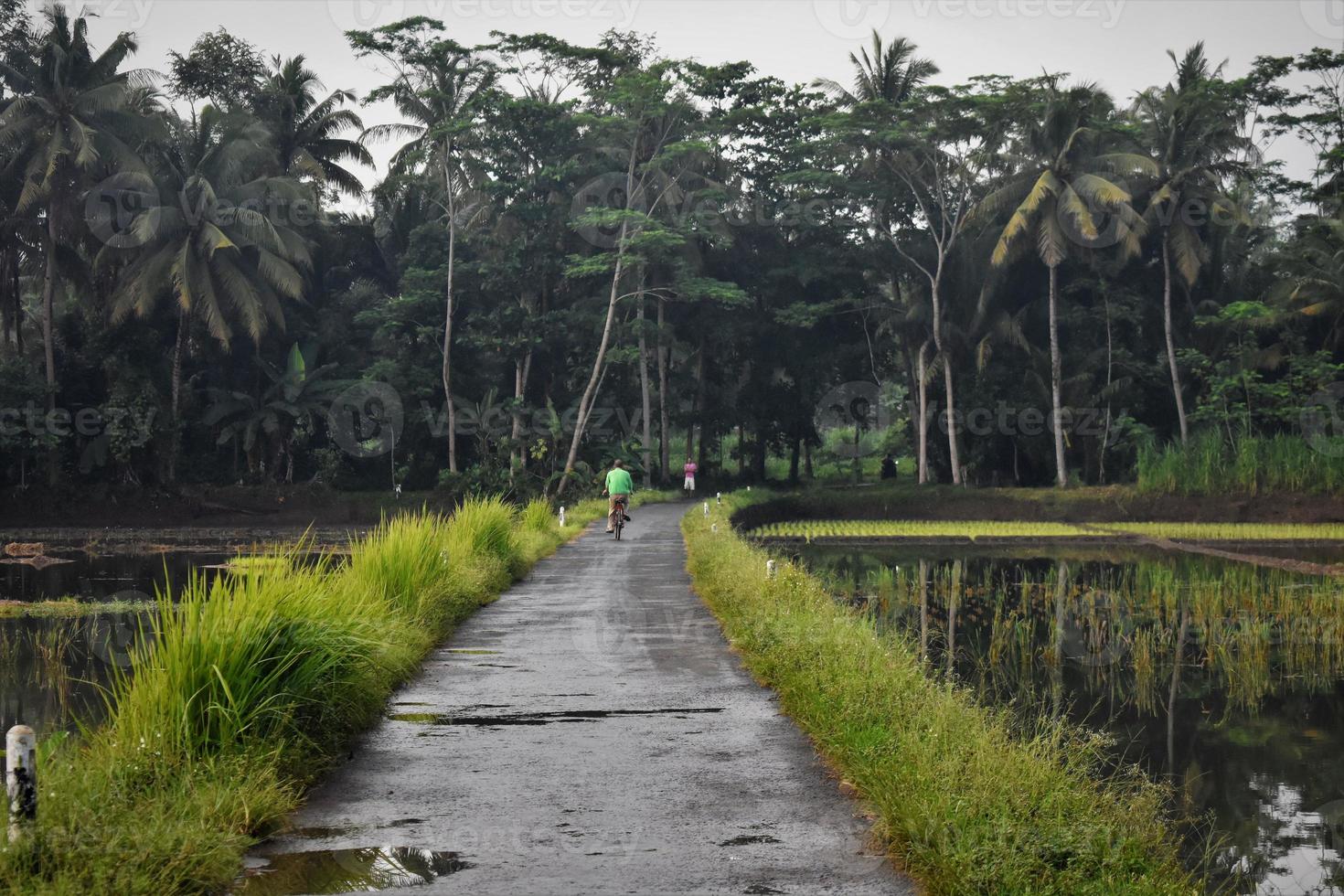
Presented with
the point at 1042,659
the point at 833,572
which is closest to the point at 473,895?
the point at 1042,659

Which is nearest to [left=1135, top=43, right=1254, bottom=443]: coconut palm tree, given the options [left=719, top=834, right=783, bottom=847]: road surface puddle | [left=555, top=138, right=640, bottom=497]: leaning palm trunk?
[left=555, top=138, right=640, bottom=497]: leaning palm trunk

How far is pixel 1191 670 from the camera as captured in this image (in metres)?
14.3

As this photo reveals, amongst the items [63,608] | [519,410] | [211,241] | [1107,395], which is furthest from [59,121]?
[1107,395]

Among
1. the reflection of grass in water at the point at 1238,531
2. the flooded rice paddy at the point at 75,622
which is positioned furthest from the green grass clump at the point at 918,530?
the flooded rice paddy at the point at 75,622

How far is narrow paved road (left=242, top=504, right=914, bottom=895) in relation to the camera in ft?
19.1

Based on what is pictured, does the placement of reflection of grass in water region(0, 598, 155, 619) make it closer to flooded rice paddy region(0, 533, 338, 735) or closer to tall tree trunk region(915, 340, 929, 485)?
flooded rice paddy region(0, 533, 338, 735)

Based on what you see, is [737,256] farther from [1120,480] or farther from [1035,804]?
[1035,804]

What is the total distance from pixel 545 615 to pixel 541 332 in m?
32.2

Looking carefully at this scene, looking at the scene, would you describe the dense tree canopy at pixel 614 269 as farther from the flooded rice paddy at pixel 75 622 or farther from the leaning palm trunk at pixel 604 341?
the flooded rice paddy at pixel 75 622

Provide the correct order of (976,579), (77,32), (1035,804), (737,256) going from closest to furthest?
1. (1035,804)
2. (976,579)
3. (77,32)
4. (737,256)

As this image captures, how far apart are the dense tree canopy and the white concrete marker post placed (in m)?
35.3

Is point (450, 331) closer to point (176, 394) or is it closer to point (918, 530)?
point (176, 394)

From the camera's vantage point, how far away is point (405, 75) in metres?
42.8

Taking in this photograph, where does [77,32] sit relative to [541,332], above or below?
above
